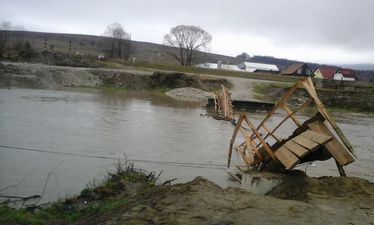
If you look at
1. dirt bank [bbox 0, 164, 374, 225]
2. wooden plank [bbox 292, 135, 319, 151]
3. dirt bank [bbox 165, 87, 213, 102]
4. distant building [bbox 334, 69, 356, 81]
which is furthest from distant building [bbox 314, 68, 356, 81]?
dirt bank [bbox 0, 164, 374, 225]

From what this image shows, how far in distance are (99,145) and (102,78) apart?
31.8m

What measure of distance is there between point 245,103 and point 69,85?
17531 mm

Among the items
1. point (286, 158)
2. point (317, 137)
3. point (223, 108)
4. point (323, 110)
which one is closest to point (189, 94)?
point (223, 108)

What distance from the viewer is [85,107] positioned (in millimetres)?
26375

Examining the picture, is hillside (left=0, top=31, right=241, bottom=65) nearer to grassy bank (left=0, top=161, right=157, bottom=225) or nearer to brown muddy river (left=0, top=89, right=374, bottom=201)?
brown muddy river (left=0, top=89, right=374, bottom=201)

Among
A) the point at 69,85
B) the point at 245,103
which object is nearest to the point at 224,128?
the point at 245,103

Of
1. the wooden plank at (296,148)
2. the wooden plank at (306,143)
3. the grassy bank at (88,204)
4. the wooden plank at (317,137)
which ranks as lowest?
the grassy bank at (88,204)

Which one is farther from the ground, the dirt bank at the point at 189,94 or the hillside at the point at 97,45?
the hillside at the point at 97,45

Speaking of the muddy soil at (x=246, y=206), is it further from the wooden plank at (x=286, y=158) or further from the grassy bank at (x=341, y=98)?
the grassy bank at (x=341, y=98)

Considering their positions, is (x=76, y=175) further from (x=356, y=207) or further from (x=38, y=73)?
(x=38, y=73)

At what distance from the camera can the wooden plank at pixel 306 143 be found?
816 cm

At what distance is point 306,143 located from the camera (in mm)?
8438

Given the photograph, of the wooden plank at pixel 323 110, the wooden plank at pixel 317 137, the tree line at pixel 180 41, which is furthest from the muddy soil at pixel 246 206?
the tree line at pixel 180 41

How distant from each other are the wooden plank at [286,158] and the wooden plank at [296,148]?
7cm
